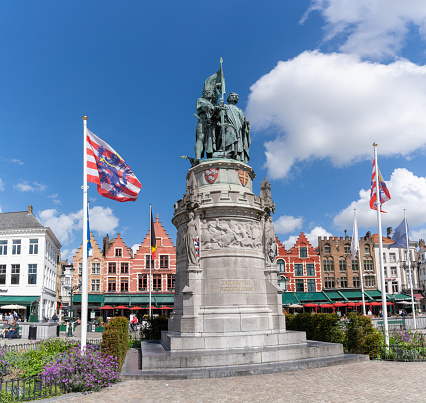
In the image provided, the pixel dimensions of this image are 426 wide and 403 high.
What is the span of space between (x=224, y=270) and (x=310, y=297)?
163 feet

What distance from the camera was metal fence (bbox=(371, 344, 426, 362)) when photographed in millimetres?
15570

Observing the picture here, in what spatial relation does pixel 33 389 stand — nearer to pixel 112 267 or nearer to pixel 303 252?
pixel 112 267

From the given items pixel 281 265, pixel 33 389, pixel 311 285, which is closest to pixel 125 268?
pixel 281 265

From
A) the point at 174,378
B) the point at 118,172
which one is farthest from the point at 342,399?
the point at 118,172

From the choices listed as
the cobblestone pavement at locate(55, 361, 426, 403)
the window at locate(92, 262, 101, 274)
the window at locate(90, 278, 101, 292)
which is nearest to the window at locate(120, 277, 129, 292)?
the window at locate(90, 278, 101, 292)

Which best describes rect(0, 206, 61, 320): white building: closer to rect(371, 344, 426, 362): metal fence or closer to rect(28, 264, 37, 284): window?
rect(28, 264, 37, 284): window

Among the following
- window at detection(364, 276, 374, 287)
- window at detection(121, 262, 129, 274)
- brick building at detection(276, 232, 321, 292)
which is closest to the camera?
window at detection(121, 262, 129, 274)

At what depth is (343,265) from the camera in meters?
68.2

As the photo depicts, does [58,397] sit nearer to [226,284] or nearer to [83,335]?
[83,335]

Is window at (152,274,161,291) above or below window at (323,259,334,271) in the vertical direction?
below

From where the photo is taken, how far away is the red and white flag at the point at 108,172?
14695 millimetres

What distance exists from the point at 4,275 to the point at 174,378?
48.6 metres

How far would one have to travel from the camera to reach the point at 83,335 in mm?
12922

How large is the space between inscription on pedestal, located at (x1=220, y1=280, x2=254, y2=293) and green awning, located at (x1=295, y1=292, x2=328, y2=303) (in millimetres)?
48543
